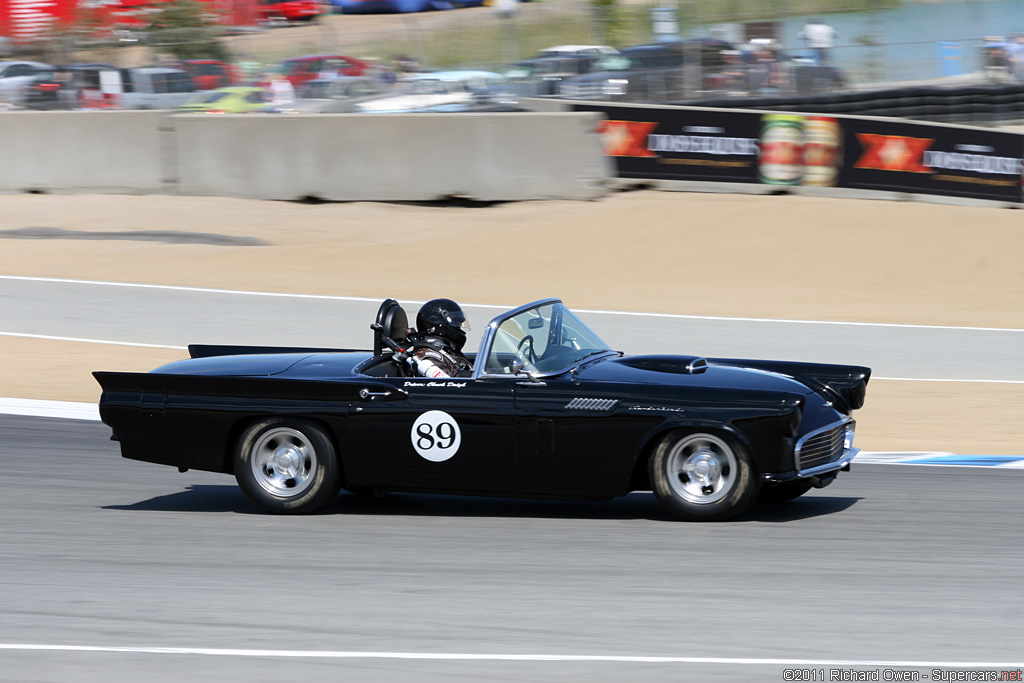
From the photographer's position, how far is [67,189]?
22047 millimetres

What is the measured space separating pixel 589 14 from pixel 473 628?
30.3 m

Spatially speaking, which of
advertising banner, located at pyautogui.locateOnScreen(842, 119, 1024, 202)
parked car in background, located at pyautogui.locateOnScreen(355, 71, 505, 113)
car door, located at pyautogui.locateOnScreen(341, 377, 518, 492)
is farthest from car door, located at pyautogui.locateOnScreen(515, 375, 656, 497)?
parked car in background, located at pyautogui.locateOnScreen(355, 71, 505, 113)

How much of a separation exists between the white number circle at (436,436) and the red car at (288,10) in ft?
118

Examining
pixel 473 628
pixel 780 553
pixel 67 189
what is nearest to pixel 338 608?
pixel 473 628

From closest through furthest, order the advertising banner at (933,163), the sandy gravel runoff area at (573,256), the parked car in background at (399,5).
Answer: the sandy gravel runoff area at (573,256)
the advertising banner at (933,163)
the parked car in background at (399,5)

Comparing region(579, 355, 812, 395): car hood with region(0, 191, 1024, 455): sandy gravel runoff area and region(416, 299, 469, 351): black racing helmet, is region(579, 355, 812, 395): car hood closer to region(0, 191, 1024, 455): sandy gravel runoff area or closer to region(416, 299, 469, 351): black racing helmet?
region(416, 299, 469, 351): black racing helmet

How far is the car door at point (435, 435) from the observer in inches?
251

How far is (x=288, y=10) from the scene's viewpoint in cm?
4122

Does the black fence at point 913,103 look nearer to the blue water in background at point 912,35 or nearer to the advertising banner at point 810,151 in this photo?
the blue water in background at point 912,35

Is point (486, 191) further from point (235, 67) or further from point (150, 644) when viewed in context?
point (150, 644)

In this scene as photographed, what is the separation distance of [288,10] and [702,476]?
1483 inches

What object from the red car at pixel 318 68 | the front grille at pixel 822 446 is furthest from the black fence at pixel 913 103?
the front grille at pixel 822 446

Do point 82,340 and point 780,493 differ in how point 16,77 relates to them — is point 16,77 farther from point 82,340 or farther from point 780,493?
point 780,493

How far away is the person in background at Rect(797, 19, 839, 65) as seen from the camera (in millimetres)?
27031
